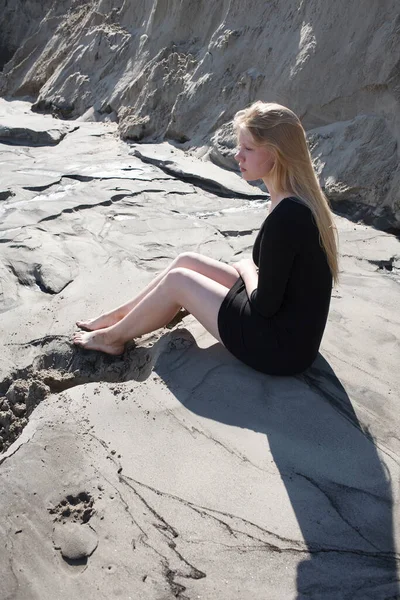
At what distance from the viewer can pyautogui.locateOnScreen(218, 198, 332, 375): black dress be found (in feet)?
8.48

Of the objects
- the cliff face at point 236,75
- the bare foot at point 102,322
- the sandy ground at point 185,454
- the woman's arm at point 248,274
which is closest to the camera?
the sandy ground at point 185,454

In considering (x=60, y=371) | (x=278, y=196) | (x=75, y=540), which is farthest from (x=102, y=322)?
(x=75, y=540)

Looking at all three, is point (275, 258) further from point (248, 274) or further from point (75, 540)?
point (75, 540)

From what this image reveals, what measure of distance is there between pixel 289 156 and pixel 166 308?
2.85 ft

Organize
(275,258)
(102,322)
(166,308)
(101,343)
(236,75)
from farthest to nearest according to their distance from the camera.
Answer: (236,75) < (102,322) < (101,343) < (166,308) < (275,258)

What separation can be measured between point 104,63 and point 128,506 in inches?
291

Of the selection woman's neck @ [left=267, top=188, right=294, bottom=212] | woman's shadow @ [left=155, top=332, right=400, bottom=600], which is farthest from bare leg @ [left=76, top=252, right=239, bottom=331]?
woman's neck @ [left=267, top=188, right=294, bottom=212]

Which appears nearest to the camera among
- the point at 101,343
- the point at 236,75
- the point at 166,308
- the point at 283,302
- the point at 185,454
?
the point at 185,454

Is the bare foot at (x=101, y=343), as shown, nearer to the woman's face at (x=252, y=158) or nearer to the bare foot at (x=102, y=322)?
the bare foot at (x=102, y=322)

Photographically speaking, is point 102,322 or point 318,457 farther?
point 102,322

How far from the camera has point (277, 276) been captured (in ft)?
8.62

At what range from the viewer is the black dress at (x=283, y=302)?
2.58m

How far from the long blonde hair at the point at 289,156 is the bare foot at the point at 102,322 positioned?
1060mm

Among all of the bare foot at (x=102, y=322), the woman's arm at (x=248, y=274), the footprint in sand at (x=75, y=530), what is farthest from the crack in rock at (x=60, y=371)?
the footprint in sand at (x=75, y=530)
